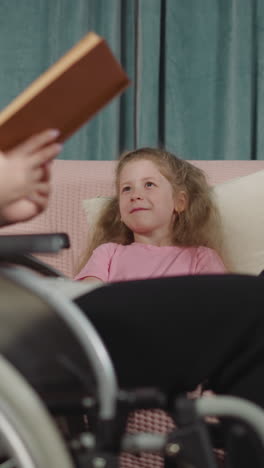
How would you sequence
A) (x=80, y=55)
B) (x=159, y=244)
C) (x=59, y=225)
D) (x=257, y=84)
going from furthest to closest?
(x=257, y=84)
(x=59, y=225)
(x=159, y=244)
(x=80, y=55)

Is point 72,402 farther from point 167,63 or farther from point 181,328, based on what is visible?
point 167,63

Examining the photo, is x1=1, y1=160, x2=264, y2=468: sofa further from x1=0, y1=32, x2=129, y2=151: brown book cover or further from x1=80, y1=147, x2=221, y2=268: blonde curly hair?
x1=0, y1=32, x2=129, y2=151: brown book cover

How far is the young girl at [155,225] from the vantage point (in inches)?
56.1

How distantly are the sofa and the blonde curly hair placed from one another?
0.13 ft

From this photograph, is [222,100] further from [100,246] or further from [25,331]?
[25,331]

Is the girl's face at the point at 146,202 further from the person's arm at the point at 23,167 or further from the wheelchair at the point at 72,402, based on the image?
the wheelchair at the point at 72,402

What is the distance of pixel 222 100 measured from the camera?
2.34 m

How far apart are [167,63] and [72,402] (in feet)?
6.15

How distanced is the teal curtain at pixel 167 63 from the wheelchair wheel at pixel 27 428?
1815 mm

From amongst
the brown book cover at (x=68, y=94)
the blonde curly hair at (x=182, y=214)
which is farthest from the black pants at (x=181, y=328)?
the blonde curly hair at (x=182, y=214)

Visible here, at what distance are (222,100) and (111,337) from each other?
71.2 inches

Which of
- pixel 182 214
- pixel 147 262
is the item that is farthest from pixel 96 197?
pixel 147 262

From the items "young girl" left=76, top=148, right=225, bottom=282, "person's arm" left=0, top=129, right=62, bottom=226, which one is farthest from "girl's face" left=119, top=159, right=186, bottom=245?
"person's arm" left=0, top=129, right=62, bottom=226

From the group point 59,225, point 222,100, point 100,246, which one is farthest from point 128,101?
point 100,246
